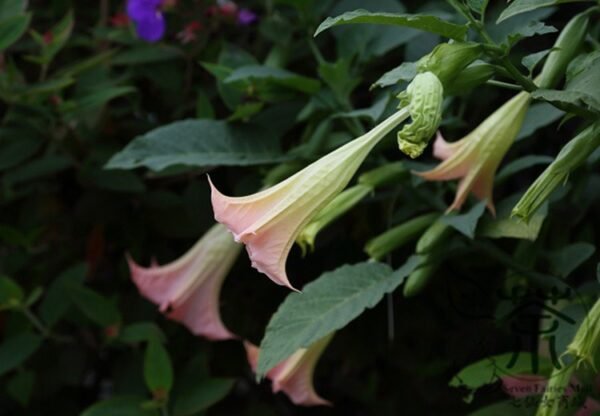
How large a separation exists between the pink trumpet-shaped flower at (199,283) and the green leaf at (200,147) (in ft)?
0.33

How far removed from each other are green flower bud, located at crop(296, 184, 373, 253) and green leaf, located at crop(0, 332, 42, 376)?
0.46 meters

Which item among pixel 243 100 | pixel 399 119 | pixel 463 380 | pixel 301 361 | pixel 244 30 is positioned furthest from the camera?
pixel 244 30

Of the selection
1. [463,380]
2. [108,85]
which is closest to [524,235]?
[463,380]

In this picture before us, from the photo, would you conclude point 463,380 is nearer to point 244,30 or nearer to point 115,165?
point 115,165

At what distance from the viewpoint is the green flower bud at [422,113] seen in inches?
21.7

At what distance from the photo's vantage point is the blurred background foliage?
1059 millimetres

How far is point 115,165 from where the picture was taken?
0.99 metres

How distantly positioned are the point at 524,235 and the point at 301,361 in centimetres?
27

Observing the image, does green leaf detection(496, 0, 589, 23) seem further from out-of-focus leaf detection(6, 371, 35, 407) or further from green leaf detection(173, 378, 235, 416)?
out-of-focus leaf detection(6, 371, 35, 407)

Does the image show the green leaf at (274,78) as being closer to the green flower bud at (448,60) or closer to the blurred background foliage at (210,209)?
the blurred background foliage at (210,209)

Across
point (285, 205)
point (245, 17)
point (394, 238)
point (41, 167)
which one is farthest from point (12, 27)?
point (285, 205)

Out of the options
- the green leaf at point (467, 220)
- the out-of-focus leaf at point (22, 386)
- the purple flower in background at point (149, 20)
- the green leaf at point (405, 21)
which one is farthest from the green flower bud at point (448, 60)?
the out-of-focus leaf at point (22, 386)

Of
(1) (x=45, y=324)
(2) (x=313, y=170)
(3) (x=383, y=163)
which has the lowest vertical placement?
(1) (x=45, y=324)

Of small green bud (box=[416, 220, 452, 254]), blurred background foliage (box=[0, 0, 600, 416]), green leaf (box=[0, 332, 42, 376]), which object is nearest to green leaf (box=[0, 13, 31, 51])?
blurred background foliage (box=[0, 0, 600, 416])
